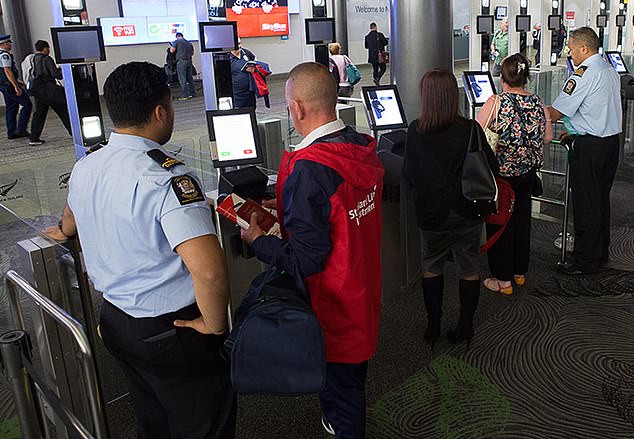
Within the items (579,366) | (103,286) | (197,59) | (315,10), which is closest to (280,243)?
(103,286)

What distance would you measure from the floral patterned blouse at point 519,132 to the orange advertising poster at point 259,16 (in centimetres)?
1382

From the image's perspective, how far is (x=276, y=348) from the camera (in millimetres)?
1811

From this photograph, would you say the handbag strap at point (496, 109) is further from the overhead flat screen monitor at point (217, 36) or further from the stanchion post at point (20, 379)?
the overhead flat screen monitor at point (217, 36)

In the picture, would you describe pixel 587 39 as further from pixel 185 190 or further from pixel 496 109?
pixel 185 190

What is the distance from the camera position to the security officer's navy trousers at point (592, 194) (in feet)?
12.2

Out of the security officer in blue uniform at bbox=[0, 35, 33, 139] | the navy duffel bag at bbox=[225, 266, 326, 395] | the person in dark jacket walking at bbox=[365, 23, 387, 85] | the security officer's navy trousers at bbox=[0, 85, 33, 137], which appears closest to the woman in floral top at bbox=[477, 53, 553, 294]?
the navy duffel bag at bbox=[225, 266, 326, 395]

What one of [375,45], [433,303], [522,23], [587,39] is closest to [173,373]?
[433,303]

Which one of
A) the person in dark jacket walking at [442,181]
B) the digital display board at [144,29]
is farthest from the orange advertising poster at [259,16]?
the person in dark jacket walking at [442,181]

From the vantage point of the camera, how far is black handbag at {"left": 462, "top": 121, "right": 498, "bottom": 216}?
2.72 m

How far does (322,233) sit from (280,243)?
0.51ft

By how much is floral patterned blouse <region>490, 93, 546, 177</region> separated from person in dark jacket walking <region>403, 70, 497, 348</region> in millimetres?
581

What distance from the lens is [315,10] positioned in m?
6.62

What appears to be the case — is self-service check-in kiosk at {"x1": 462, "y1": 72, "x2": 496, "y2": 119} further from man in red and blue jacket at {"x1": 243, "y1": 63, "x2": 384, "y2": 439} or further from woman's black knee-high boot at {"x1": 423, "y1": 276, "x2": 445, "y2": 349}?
man in red and blue jacket at {"x1": 243, "y1": 63, "x2": 384, "y2": 439}

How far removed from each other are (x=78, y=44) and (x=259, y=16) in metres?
12.6
